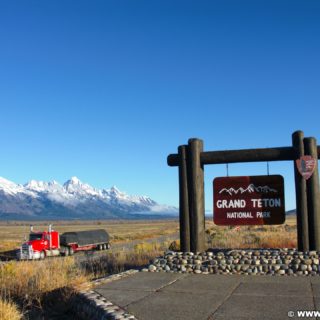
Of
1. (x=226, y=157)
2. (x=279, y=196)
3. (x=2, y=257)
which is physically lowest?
(x=2, y=257)

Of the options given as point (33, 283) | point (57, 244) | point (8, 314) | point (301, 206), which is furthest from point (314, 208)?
point (57, 244)

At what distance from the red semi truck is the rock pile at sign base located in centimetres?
2316

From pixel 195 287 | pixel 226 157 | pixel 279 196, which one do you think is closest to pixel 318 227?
pixel 279 196

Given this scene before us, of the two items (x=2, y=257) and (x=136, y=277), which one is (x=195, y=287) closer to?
(x=136, y=277)

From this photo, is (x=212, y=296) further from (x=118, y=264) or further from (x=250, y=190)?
(x=118, y=264)

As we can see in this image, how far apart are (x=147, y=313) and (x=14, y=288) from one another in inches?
240

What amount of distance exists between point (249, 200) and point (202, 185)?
147 centimetres

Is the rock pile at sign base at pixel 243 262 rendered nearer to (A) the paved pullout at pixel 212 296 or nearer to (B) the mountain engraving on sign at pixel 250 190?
(A) the paved pullout at pixel 212 296

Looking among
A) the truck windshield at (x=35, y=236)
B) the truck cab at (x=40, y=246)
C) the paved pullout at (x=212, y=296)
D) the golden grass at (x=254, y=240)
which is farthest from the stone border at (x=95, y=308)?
the truck windshield at (x=35, y=236)

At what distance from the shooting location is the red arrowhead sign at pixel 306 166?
12969 millimetres

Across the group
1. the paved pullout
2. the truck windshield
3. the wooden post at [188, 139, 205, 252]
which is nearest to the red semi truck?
the truck windshield

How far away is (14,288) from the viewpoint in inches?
503

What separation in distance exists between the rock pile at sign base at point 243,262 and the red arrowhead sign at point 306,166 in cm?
211

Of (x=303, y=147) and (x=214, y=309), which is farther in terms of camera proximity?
(x=303, y=147)
